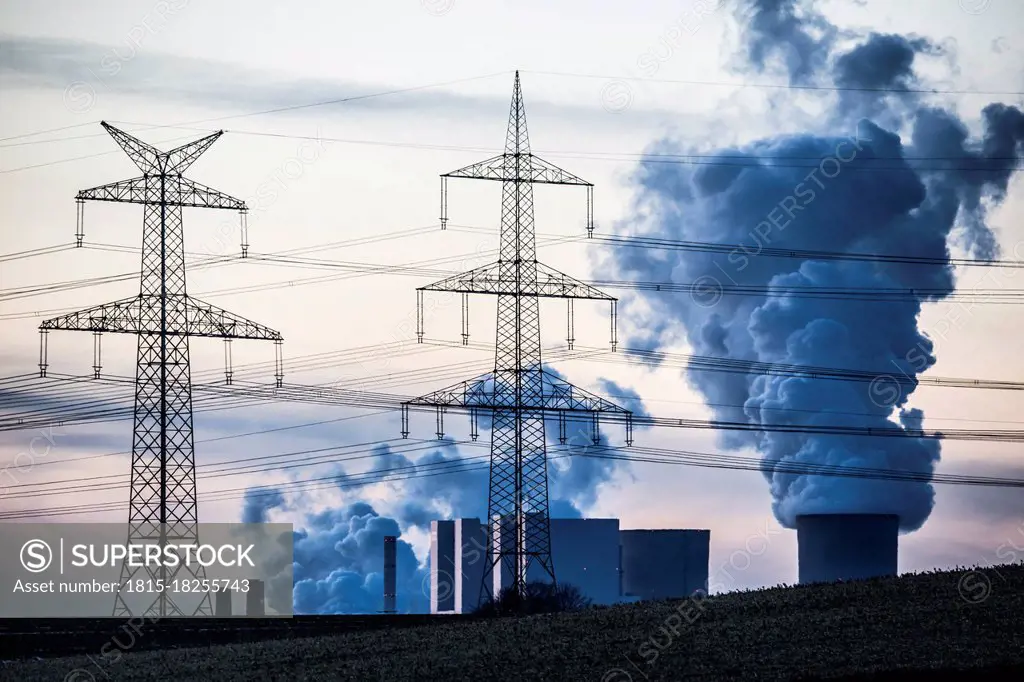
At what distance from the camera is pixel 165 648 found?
174 feet

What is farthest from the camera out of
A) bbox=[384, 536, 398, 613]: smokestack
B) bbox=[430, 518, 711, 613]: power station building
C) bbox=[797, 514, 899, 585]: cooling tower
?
bbox=[384, 536, 398, 613]: smokestack

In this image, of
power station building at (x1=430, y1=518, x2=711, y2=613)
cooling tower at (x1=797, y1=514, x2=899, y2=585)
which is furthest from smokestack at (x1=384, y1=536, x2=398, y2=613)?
cooling tower at (x1=797, y1=514, x2=899, y2=585)

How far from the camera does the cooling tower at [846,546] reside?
418ft

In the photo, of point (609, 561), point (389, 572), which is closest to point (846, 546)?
point (609, 561)

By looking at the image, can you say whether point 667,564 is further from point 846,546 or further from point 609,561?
point 846,546

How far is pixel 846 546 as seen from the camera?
12756cm

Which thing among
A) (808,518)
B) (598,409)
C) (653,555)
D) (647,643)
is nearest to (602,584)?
(653,555)

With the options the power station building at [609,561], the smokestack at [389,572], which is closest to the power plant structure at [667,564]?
the power station building at [609,561]

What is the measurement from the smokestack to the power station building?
23.5 ft

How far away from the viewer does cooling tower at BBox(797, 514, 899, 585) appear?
12744cm

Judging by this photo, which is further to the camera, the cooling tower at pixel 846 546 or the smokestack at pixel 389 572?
the smokestack at pixel 389 572

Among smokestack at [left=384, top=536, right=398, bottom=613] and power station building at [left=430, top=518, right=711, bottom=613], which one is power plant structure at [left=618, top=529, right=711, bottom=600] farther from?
smokestack at [left=384, top=536, right=398, bottom=613]

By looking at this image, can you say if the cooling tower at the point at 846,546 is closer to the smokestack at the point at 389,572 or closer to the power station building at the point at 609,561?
the power station building at the point at 609,561

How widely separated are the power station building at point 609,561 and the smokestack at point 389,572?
717cm
